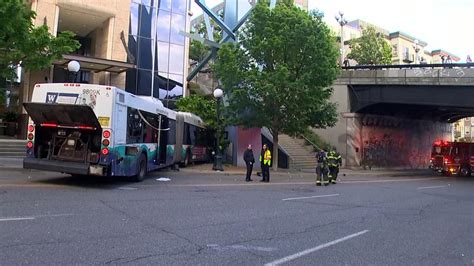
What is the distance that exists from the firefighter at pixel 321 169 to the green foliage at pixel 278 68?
17.5 ft

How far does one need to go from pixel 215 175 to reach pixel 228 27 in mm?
12443

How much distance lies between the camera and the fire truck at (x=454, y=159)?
34.3 m

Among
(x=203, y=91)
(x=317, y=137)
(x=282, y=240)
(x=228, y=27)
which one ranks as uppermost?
(x=228, y=27)

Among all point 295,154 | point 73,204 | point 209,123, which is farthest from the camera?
point 295,154

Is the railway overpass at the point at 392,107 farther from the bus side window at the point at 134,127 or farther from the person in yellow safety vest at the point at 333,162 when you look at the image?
the bus side window at the point at 134,127

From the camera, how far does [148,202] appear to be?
10.7m

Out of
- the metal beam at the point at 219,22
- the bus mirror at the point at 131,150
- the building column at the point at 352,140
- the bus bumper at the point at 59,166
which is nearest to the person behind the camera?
the bus bumper at the point at 59,166

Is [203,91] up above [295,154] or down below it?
above

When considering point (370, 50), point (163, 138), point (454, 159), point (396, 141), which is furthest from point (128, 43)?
point (370, 50)

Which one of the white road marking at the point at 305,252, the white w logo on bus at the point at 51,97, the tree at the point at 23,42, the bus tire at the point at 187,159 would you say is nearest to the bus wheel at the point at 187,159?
the bus tire at the point at 187,159

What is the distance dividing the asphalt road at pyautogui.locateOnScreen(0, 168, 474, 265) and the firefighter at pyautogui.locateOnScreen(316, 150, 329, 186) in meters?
4.88

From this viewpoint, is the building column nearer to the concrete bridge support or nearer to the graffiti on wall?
the concrete bridge support

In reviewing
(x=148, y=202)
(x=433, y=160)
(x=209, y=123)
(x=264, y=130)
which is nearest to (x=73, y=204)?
(x=148, y=202)

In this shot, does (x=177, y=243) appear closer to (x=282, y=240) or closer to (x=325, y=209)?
(x=282, y=240)
